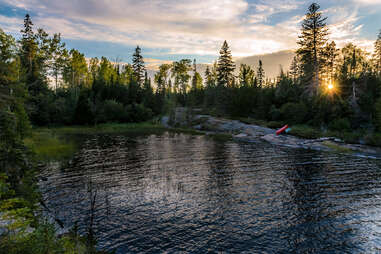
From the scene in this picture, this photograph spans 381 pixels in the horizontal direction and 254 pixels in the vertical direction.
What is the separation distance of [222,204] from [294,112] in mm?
44740

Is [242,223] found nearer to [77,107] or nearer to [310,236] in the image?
[310,236]

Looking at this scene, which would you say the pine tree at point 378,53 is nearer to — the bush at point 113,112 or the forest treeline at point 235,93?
the forest treeline at point 235,93

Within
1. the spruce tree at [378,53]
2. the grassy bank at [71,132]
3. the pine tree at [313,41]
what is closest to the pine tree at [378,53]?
the spruce tree at [378,53]

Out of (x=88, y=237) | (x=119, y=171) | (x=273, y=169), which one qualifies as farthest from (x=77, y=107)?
(x=88, y=237)

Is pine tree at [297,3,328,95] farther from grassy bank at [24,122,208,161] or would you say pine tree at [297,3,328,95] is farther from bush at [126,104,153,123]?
bush at [126,104,153,123]

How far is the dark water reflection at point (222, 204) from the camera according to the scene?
10.4 meters

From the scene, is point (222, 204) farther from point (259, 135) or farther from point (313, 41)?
point (313, 41)

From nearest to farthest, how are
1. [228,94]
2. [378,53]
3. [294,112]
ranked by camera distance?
[294,112] < [228,94] < [378,53]

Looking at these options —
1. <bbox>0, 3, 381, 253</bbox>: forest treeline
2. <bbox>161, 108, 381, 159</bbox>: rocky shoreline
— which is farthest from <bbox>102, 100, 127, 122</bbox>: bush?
<bbox>161, 108, 381, 159</bbox>: rocky shoreline

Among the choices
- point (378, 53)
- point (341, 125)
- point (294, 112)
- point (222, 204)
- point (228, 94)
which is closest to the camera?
point (222, 204)

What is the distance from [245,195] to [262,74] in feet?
336

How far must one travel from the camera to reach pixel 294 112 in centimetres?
5356

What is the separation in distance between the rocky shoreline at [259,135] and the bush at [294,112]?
7.58 metres

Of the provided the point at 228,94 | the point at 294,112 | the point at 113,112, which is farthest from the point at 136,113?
the point at 294,112
